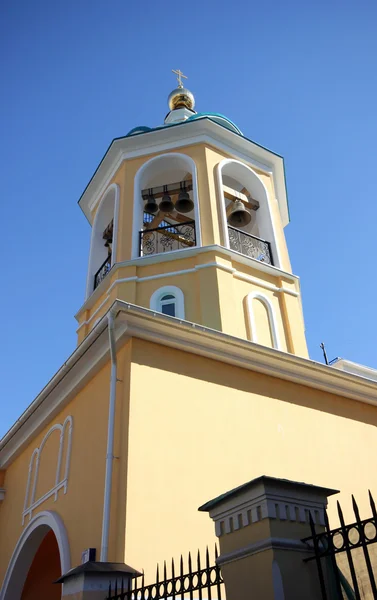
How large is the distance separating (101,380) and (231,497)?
12.5 feet

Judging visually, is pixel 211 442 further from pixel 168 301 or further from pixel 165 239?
pixel 165 239

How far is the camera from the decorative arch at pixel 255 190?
10102mm

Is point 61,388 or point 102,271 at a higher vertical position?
point 102,271

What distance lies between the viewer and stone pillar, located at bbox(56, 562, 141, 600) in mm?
4762

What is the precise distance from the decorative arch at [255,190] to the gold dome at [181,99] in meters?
3.49

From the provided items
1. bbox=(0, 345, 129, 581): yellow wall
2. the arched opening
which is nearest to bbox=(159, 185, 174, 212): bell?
bbox=(0, 345, 129, 581): yellow wall

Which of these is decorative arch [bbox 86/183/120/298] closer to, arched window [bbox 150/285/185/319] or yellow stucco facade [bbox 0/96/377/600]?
yellow stucco facade [bbox 0/96/377/600]

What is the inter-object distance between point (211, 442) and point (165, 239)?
177 inches

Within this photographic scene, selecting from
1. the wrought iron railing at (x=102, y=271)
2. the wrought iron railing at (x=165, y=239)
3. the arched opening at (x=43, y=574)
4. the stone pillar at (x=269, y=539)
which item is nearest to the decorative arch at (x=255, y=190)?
the wrought iron railing at (x=165, y=239)

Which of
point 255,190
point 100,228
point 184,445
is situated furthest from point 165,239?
point 184,445

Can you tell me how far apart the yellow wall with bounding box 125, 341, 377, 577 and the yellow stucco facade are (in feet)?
0.05

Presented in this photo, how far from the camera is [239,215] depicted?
10.1 metres

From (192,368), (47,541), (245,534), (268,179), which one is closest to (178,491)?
(192,368)

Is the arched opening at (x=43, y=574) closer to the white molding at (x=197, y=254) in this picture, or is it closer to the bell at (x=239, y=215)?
the white molding at (x=197, y=254)
